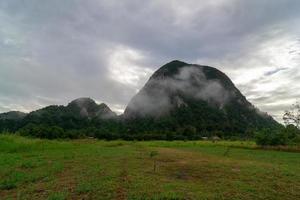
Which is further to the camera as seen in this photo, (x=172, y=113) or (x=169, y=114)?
(x=172, y=113)

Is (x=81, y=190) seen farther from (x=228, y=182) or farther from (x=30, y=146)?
(x=30, y=146)

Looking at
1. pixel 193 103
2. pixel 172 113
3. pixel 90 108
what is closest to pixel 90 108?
pixel 90 108

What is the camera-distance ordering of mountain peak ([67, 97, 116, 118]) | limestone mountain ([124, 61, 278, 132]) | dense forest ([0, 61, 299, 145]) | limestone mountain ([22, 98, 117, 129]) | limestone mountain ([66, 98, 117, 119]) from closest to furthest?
dense forest ([0, 61, 299, 145]), limestone mountain ([22, 98, 117, 129]), limestone mountain ([124, 61, 278, 132]), limestone mountain ([66, 98, 117, 119]), mountain peak ([67, 97, 116, 118])

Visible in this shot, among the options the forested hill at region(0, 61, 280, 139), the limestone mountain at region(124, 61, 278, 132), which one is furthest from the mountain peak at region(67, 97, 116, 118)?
the limestone mountain at region(124, 61, 278, 132)

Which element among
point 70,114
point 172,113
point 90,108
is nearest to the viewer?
point 70,114

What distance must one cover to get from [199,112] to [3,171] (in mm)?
101577

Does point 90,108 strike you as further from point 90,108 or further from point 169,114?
point 169,114

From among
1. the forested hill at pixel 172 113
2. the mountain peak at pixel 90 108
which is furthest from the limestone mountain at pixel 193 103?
the mountain peak at pixel 90 108

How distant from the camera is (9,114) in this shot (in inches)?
5231

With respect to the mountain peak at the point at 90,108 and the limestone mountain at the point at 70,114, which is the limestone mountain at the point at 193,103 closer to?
the mountain peak at the point at 90,108

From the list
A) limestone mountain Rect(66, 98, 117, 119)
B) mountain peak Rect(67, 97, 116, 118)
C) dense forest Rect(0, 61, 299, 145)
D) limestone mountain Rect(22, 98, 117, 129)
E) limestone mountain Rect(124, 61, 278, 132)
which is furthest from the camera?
mountain peak Rect(67, 97, 116, 118)

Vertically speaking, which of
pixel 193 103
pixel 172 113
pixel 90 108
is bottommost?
pixel 172 113

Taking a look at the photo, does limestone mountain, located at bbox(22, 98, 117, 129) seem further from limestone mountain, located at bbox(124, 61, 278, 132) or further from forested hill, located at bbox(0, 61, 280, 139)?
limestone mountain, located at bbox(124, 61, 278, 132)

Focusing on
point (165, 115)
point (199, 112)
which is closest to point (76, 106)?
point (165, 115)
